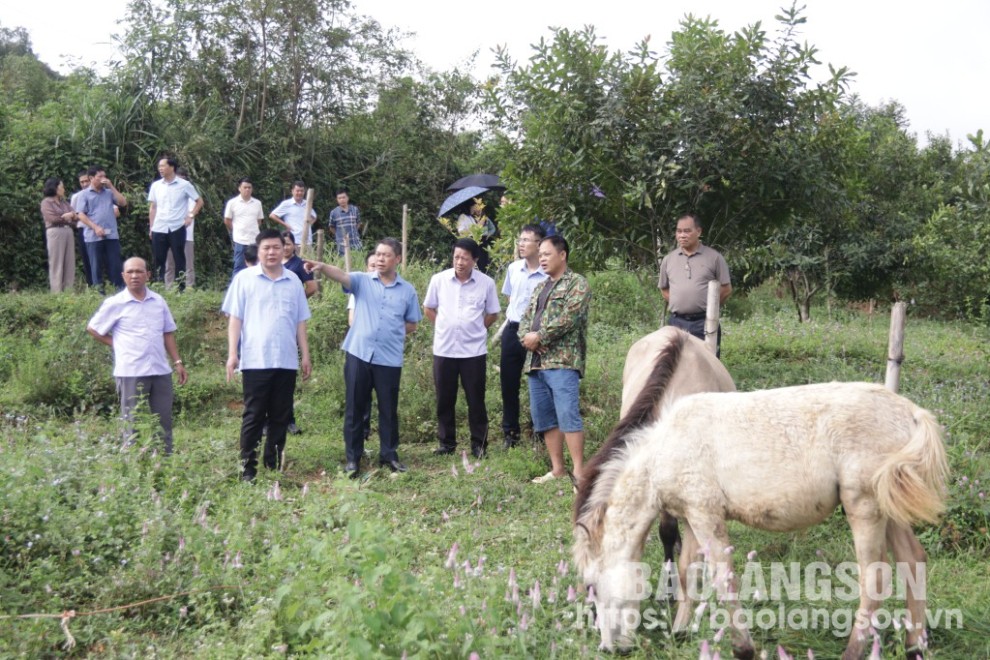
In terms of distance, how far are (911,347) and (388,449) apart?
8.33 m

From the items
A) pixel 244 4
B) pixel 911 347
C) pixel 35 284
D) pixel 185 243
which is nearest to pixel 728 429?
pixel 911 347

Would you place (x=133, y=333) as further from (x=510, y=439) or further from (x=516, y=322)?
(x=510, y=439)

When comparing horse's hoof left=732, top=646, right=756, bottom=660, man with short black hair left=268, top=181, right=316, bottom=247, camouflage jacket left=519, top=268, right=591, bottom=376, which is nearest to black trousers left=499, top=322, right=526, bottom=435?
camouflage jacket left=519, top=268, right=591, bottom=376

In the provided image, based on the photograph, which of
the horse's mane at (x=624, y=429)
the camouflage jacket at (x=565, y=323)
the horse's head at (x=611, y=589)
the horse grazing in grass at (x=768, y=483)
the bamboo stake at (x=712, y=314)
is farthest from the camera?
the bamboo stake at (x=712, y=314)

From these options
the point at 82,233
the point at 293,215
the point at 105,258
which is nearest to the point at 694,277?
the point at 293,215

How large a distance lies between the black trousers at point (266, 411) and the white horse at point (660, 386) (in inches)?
106

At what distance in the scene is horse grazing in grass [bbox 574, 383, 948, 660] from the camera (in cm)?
352

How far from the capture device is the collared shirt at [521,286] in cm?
747

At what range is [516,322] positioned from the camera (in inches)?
296

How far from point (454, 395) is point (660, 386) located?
346 centimetres

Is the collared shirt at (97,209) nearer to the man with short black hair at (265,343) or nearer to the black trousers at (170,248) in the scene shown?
the black trousers at (170,248)

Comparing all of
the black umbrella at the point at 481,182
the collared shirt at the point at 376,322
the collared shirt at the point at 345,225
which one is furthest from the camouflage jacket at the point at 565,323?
the black umbrella at the point at 481,182

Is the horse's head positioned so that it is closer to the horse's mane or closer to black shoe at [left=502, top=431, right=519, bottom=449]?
the horse's mane

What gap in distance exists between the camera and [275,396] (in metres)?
6.74
